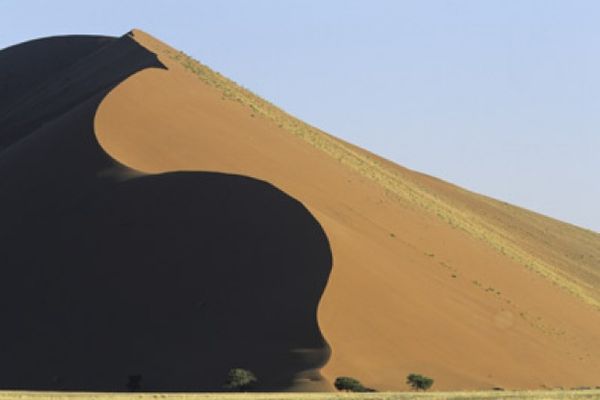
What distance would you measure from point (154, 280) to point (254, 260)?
3461 mm

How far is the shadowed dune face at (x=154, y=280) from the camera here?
122 ft

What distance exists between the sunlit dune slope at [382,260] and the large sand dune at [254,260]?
110 millimetres

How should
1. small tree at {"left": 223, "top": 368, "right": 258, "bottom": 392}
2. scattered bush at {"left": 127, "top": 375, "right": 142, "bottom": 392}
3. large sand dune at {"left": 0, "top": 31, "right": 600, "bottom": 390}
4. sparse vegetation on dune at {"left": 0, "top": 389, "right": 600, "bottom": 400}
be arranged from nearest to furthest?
1. sparse vegetation on dune at {"left": 0, "top": 389, "right": 600, "bottom": 400}
2. small tree at {"left": 223, "top": 368, "right": 258, "bottom": 392}
3. scattered bush at {"left": 127, "top": 375, "right": 142, "bottom": 392}
4. large sand dune at {"left": 0, "top": 31, "right": 600, "bottom": 390}

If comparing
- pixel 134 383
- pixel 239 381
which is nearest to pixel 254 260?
pixel 134 383

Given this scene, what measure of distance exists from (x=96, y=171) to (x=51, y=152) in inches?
206

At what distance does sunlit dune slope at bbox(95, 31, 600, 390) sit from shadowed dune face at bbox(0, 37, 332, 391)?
1.21 metres

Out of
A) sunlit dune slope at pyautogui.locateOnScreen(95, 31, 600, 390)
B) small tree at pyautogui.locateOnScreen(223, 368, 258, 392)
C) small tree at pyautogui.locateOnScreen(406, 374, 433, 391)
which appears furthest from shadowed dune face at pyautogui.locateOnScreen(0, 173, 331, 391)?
small tree at pyautogui.locateOnScreen(406, 374, 433, 391)

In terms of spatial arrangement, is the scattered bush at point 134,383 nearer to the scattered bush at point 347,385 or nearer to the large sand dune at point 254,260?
the large sand dune at point 254,260

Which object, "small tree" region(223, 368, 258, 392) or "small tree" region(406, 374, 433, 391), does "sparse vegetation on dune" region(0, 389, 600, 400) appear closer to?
"small tree" region(406, 374, 433, 391)

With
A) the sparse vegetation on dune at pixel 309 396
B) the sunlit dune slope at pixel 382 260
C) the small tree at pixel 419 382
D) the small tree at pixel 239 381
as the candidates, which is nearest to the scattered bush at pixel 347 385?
the sunlit dune slope at pixel 382 260

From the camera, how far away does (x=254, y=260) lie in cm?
4097

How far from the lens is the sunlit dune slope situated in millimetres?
39219

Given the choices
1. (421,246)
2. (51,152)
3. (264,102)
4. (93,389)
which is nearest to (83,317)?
(93,389)

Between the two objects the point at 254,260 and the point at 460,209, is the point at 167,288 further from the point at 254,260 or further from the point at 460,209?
the point at 460,209
